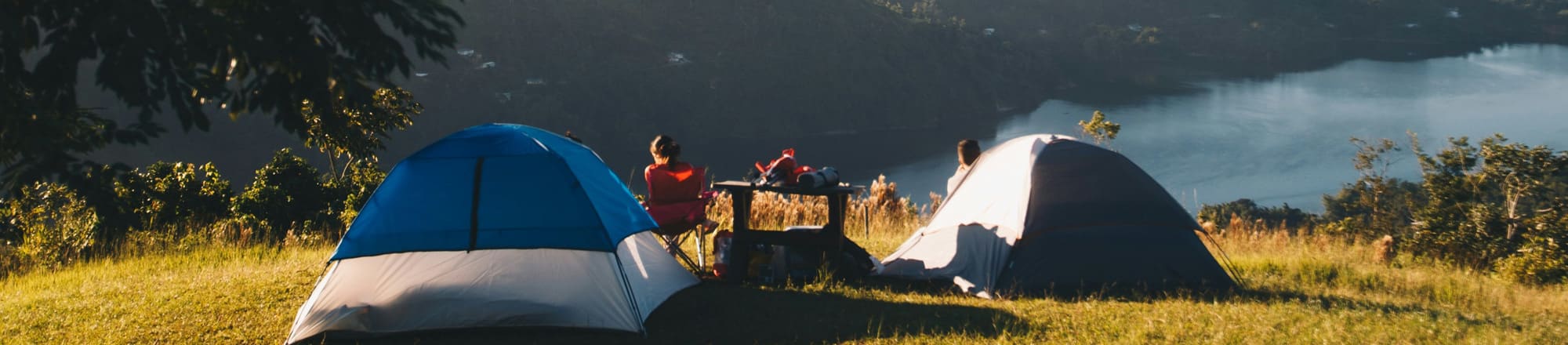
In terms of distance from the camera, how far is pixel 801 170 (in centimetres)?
788

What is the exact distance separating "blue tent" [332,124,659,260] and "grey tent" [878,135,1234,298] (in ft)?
8.25

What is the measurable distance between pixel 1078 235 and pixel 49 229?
9.76 m

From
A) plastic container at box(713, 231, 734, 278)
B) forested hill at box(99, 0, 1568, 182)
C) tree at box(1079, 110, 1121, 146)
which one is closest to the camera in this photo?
plastic container at box(713, 231, 734, 278)

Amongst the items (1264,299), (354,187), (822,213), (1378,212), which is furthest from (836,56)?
(1264,299)

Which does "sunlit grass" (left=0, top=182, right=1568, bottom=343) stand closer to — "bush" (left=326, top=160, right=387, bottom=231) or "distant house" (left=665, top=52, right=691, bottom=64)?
"bush" (left=326, top=160, right=387, bottom=231)

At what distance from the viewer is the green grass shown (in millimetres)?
6141

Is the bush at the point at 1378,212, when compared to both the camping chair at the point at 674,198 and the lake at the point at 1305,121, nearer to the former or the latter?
the camping chair at the point at 674,198

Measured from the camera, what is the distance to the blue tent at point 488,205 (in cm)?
625

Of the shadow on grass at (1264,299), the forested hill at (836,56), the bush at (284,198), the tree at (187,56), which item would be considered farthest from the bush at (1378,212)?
the forested hill at (836,56)

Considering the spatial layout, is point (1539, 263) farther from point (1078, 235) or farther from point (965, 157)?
point (965, 157)

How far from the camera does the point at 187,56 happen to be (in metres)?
3.57

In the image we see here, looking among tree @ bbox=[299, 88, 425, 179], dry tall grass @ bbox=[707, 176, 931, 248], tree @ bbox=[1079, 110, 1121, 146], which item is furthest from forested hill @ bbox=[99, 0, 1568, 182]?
dry tall grass @ bbox=[707, 176, 931, 248]

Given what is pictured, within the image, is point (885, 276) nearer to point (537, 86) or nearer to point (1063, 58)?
point (537, 86)

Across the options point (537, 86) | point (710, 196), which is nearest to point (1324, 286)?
point (710, 196)
